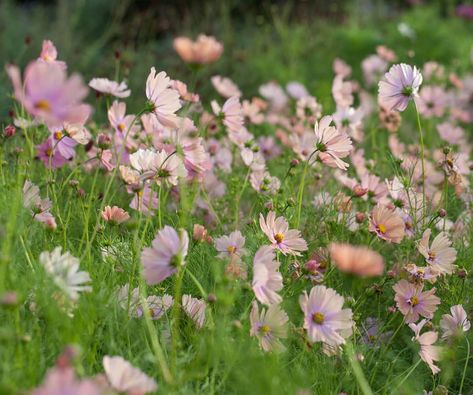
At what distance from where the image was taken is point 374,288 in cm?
148

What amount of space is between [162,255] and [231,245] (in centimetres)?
25

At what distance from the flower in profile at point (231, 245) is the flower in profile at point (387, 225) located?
0.29 metres

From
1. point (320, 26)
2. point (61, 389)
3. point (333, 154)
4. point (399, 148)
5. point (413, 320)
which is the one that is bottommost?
point (320, 26)

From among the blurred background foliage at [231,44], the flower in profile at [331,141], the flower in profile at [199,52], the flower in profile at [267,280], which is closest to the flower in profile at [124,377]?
the flower in profile at [267,280]

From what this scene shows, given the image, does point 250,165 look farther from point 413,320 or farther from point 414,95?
point 413,320

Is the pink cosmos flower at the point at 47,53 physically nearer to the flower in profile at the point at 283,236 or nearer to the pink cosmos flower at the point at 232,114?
the pink cosmos flower at the point at 232,114

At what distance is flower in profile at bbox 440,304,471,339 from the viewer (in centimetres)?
140

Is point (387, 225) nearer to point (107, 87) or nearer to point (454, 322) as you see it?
point (454, 322)

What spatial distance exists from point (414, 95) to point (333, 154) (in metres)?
0.23

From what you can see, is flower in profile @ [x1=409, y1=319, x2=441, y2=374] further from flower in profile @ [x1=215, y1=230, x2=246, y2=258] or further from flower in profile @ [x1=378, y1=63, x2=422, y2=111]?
flower in profile @ [x1=378, y1=63, x2=422, y2=111]

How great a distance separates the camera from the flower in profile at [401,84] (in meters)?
1.52

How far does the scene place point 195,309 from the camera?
1.30 meters

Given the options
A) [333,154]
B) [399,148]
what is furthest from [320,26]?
[333,154]

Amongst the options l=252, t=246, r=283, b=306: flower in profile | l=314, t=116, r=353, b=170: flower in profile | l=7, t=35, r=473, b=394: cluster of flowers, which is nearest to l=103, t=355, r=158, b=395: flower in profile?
l=7, t=35, r=473, b=394: cluster of flowers
